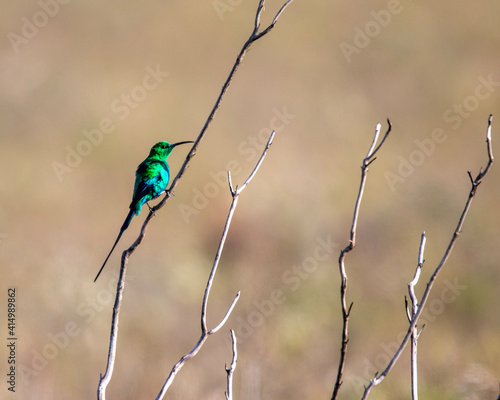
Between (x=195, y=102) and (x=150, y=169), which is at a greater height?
(x=195, y=102)

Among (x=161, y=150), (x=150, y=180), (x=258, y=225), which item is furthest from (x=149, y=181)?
(x=258, y=225)

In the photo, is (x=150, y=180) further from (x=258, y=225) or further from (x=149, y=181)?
(x=258, y=225)

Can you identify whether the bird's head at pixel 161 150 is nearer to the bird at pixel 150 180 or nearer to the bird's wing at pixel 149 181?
the bird at pixel 150 180

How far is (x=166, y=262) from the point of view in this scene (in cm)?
1283

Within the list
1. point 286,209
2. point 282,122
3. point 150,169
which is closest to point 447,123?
point 282,122

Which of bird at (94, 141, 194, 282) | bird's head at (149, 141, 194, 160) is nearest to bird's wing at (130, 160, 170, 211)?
bird at (94, 141, 194, 282)

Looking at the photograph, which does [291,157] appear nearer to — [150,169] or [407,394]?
[407,394]

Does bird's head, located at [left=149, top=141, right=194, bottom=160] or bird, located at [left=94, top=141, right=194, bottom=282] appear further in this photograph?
bird's head, located at [left=149, top=141, right=194, bottom=160]

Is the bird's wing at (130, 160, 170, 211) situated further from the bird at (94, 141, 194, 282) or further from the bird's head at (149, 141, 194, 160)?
the bird's head at (149, 141, 194, 160)

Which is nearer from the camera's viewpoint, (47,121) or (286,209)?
(286,209)

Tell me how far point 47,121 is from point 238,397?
9.59 meters

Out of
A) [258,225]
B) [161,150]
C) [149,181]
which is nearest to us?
[149,181]

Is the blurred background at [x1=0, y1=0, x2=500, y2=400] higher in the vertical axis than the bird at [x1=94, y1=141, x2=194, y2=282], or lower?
higher

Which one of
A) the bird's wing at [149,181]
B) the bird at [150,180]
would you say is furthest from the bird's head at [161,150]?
the bird's wing at [149,181]
